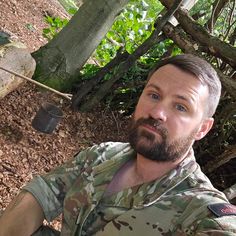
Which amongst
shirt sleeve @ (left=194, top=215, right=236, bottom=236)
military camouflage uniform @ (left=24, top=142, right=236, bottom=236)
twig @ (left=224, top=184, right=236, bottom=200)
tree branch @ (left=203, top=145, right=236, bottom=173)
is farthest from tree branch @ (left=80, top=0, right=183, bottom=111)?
shirt sleeve @ (left=194, top=215, right=236, bottom=236)

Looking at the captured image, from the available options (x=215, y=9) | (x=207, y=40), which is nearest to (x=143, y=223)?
(x=207, y=40)

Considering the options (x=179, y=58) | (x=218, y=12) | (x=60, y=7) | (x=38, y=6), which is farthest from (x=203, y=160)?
(x=60, y=7)

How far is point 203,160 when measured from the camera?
12.7 ft

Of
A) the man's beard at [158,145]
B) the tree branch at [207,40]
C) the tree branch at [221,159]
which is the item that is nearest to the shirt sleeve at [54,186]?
the man's beard at [158,145]

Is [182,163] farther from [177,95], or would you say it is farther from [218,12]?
[218,12]

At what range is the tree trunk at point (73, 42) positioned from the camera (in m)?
4.10

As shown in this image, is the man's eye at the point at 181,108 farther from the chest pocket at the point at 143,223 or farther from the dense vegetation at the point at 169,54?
the dense vegetation at the point at 169,54

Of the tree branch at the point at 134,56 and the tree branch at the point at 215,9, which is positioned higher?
the tree branch at the point at 215,9

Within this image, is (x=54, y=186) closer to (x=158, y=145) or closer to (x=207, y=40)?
(x=158, y=145)

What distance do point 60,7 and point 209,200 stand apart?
813 centimetres

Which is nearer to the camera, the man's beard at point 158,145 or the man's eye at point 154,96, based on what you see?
the man's beard at point 158,145

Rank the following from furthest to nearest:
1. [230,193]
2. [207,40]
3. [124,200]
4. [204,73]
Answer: [207,40]
[230,193]
[204,73]
[124,200]

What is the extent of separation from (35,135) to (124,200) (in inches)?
83.0

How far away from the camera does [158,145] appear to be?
177cm
